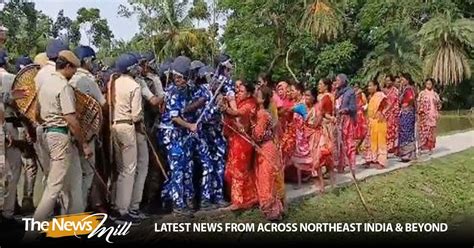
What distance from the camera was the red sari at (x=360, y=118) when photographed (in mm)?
8141

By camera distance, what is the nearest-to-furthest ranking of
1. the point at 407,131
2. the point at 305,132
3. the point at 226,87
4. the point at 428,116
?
the point at 226,87 → the point at 305,132 → the point at 407,131 → the point at 428,116

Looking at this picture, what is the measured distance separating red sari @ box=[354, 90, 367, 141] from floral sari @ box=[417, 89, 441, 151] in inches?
43.5

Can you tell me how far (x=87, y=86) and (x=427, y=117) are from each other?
599cm

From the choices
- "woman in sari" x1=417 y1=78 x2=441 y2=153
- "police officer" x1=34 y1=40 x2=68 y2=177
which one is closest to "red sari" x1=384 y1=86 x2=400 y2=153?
"woman in sari" x1=417 y1=78 x2=441 y2=153

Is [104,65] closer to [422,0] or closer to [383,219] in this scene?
[383,219]

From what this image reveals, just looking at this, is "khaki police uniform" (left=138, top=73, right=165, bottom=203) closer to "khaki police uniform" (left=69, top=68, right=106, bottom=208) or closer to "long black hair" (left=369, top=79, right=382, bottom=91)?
"khaki police uniform" (left=69, top=68, right=106, bottom=208)

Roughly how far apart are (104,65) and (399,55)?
3009 millimetres

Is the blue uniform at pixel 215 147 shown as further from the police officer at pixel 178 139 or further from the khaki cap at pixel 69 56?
the khaki cap at pixel 69 56

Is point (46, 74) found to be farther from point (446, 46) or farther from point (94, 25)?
point (446, 46)

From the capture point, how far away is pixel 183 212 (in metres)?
5.24

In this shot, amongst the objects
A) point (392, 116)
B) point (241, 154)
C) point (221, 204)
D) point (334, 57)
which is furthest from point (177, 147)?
point (392, 116)

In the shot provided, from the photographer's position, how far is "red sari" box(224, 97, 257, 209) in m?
5.50

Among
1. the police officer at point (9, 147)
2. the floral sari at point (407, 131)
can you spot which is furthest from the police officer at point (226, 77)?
the floral sari at point (407, 131)

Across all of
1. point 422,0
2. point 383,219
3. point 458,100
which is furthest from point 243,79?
point 458,100
